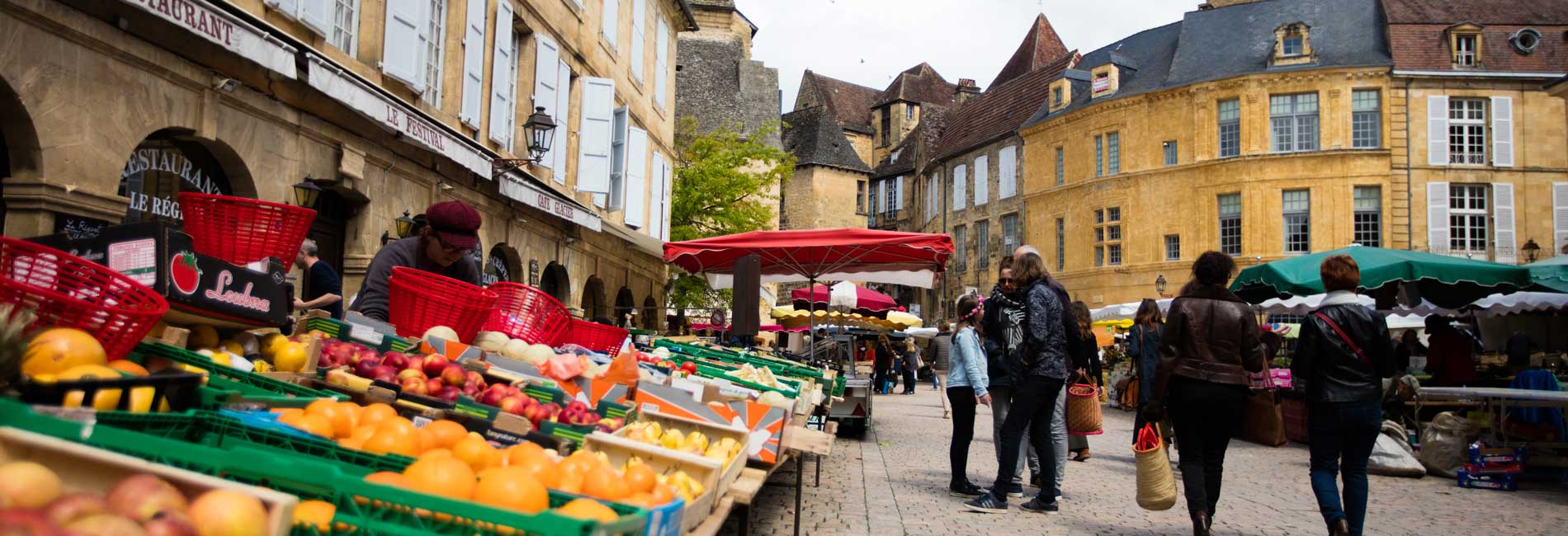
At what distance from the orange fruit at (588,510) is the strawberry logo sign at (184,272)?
175 centimetres

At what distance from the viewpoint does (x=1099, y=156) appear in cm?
3716

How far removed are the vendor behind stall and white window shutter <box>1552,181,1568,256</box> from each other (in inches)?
1360

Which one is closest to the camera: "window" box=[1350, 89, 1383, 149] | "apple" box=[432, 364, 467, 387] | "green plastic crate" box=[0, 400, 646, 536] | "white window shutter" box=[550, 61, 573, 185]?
"green plastic crate" box=[0, 400, 646, 536]

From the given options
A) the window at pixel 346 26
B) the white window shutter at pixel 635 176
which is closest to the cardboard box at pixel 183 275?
the window at pixel 346 26

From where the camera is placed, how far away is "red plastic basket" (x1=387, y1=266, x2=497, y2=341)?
4.87 meters

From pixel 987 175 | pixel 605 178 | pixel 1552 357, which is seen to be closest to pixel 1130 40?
pixel 987 175

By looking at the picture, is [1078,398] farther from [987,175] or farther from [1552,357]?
[987,175]

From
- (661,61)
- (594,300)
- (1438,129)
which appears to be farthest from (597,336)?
(1438,129)

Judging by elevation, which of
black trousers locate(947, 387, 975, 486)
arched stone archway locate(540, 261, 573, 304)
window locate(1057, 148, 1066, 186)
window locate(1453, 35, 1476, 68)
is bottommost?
black trousers locate(947, 387, 975, 486)

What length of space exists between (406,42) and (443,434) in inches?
328

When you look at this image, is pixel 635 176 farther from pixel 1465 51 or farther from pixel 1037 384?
pixel 1465 51

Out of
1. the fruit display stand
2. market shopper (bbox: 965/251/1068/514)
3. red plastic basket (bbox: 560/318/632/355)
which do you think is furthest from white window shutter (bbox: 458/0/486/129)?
Answer: the fruit display stand

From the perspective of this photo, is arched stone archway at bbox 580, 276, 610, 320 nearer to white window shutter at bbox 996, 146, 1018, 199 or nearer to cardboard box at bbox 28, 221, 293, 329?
cardboard box at bbox 28, 221, 293, 329

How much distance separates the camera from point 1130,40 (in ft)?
130
